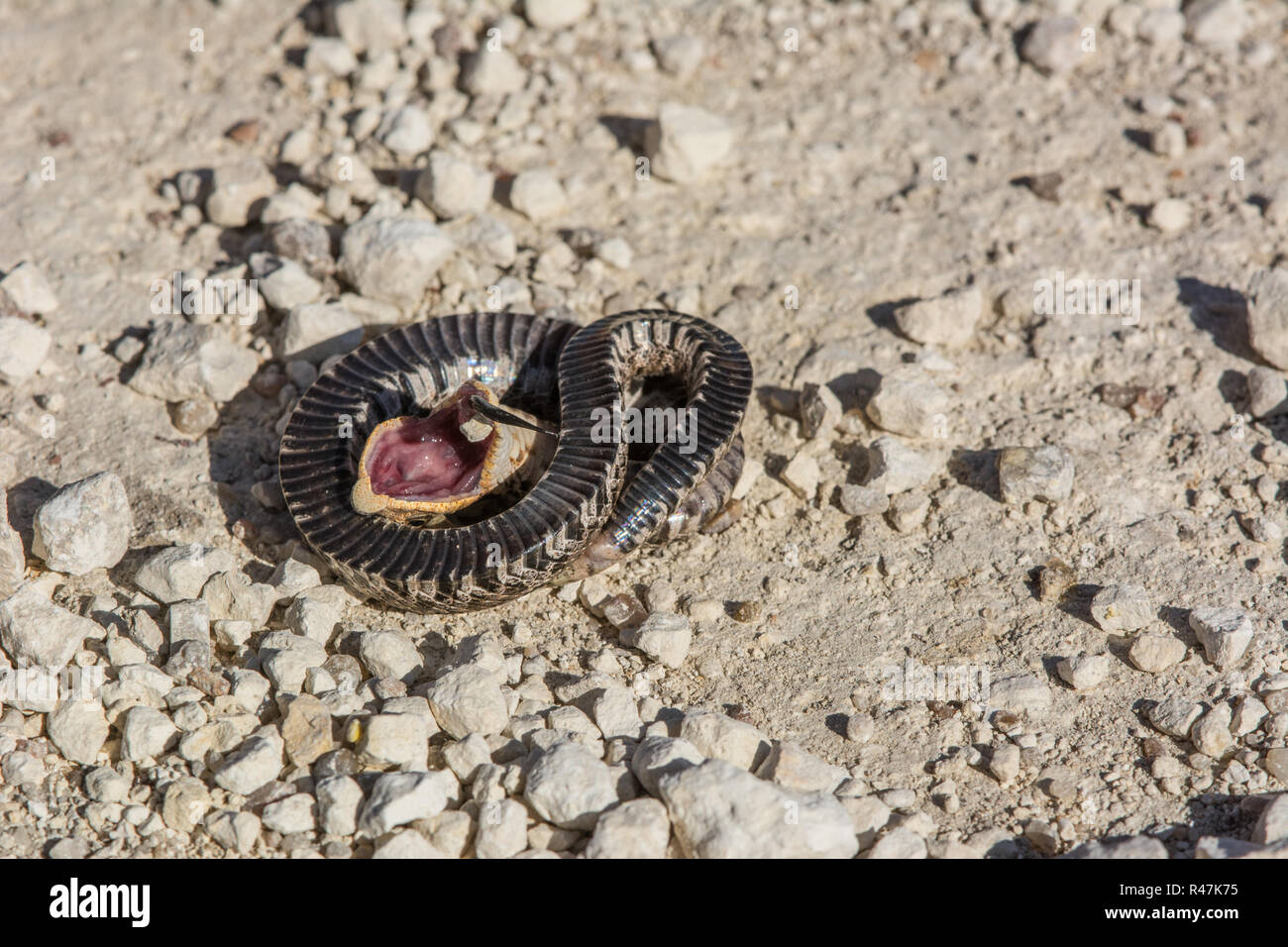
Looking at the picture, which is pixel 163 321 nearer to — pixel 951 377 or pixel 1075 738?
pixel 951 377

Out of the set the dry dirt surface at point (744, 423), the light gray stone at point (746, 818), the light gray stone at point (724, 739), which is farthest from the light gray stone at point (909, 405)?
the light gray stone at point (746, 818)

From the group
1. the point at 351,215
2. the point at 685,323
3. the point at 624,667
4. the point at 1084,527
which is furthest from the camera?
the point at 351,215

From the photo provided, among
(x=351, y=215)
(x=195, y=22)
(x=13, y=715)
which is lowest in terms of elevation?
(x=13, y=715)

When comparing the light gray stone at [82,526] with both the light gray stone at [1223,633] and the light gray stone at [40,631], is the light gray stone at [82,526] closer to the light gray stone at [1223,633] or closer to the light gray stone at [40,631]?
the light gray stone at [40,631]

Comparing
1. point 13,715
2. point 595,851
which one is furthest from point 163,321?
point 595,851

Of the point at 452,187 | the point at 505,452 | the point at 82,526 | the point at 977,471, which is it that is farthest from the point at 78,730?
the point at 977,471

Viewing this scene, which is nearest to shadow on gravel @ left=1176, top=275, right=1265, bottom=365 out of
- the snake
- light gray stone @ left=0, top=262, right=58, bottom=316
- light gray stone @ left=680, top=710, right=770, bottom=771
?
the snake
